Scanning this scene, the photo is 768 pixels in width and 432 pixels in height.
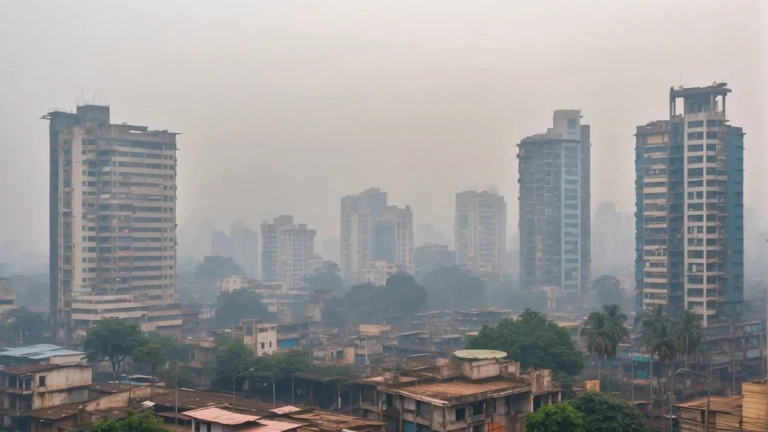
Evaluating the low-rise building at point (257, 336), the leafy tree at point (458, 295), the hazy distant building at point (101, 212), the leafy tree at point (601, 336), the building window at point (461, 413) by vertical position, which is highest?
the hazy distant building at point (101, 212)

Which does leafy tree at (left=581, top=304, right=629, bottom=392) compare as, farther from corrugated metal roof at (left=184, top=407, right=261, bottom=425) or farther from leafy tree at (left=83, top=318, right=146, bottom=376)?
leafy tree at (left=83, top=318, right=146, bottom=376)

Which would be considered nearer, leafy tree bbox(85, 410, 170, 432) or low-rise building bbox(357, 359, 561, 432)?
leafy tree bbox(85, 410, 170, 432)

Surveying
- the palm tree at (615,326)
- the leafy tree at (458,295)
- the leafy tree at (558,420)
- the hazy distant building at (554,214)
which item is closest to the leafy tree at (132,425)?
the leafy tree at (558,420)

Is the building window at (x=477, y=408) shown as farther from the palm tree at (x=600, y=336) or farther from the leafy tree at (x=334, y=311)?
the leafy tree at (x=334, y=311)

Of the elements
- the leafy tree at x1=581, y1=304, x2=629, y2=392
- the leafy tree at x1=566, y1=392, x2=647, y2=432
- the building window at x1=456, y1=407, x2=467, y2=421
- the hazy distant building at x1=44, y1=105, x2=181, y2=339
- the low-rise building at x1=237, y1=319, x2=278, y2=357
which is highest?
the hazy distant building at x1=44, y1=105, x2=181, y2=339

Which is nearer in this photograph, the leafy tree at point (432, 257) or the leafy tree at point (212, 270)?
the leafy tree at point (212, 270)

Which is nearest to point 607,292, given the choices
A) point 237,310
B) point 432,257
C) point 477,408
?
point 237,310

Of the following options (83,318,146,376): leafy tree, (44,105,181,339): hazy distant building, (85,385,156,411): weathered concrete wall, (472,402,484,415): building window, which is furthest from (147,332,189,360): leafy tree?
(472,402,484,415): building window
